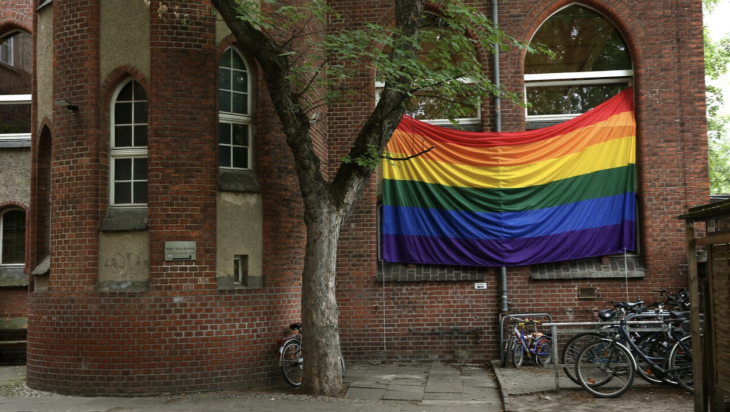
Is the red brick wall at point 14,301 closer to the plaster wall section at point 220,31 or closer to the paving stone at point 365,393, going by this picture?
the plaster wall section at point 220,31

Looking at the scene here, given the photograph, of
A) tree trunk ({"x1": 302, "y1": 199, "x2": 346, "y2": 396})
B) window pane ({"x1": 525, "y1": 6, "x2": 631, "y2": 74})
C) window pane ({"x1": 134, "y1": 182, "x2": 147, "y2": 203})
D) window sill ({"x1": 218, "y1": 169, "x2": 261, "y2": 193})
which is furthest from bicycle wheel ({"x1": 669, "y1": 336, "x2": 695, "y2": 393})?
window pane ({"x1": 134, "y1": 182, "x2": 147, "y2": 203})

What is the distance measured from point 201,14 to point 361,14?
3947 millimetres

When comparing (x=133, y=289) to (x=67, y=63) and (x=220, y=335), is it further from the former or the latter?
(x=67, y=63)

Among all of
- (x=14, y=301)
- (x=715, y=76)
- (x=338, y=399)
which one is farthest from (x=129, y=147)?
(x=715, y=76)

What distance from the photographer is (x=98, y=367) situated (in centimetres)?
944

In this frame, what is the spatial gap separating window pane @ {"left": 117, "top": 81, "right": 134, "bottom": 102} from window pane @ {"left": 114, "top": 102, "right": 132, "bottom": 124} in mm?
83

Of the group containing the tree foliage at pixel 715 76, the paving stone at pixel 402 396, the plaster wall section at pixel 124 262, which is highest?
the tree foliage at pixel 715 76

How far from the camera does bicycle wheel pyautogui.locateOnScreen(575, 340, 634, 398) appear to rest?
8.80m

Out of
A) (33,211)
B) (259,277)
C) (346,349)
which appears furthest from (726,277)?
(33,211)

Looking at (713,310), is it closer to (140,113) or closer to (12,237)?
(140,113)

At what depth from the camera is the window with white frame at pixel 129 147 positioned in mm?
10047

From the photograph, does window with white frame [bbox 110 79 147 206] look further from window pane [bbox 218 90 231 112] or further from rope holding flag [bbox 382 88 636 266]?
rope holding flag [bbox 382 88 636 266]

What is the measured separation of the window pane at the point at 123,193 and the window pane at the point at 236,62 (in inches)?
99.3

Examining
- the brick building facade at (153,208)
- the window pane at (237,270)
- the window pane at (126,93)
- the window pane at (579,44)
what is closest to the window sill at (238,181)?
the brick building facade at (153,208)
